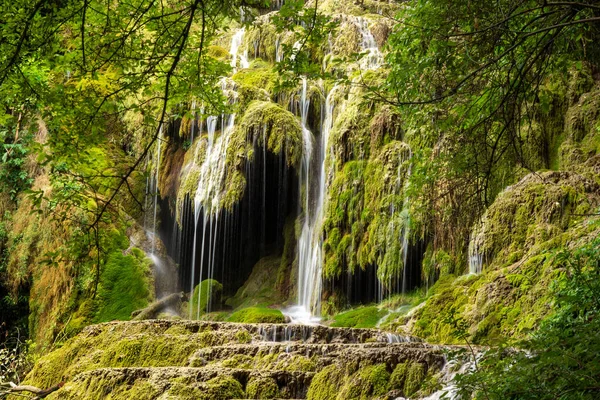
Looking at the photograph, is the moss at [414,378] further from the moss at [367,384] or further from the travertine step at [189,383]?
the travertine step at [189,383]

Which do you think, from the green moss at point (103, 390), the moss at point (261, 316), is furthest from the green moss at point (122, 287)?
the green moss at point (103, 390)

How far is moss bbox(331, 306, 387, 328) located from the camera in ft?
41.5

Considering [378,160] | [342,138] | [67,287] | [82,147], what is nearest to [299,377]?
[82,147]

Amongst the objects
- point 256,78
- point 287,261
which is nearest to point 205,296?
point 287,261

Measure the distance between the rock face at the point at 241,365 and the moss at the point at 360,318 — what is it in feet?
10.6

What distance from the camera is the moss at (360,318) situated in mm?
12656

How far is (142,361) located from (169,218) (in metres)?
12.0

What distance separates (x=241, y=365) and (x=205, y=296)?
9917 millimetres

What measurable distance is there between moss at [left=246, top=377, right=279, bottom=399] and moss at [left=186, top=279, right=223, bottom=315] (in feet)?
35.8

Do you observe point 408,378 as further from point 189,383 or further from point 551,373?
point 551,373

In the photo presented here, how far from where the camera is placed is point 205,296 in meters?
17.1

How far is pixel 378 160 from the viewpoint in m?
14.6

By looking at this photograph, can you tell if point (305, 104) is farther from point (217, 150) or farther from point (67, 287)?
point (67, 287)

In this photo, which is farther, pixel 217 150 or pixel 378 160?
pixel 217 150
